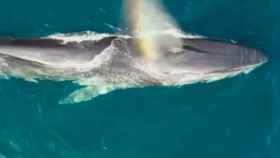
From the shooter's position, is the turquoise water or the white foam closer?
the white foam

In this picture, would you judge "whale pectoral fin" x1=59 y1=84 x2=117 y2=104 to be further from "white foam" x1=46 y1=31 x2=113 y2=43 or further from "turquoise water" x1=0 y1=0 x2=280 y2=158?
"white foam" x1=46 y1=31 x2=113 y2=43

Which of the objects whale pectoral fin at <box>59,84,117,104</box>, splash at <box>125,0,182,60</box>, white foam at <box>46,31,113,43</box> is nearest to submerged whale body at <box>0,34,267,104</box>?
white foam at <box>46,31,113,43</box>

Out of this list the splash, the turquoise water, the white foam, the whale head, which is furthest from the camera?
the turquoise water

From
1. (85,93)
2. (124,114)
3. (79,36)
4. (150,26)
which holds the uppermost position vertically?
(150,26)

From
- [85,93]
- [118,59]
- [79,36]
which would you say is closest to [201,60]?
[118,59]

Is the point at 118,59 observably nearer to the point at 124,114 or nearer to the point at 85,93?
the point at 85,93

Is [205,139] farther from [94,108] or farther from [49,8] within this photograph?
[49,8]

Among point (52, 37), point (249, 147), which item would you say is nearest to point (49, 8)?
point (52, 37)
